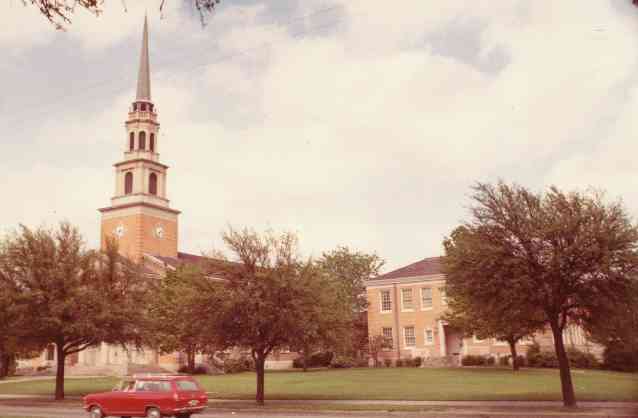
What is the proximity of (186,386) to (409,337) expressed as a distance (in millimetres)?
44153

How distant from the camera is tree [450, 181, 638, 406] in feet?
72.1

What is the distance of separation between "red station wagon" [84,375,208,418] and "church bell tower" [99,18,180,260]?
4951 centimetres

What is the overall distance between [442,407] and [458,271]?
16.2ft

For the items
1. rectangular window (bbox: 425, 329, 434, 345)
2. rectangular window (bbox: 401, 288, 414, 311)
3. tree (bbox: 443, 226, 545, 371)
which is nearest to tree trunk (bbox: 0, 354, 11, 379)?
rectangular window (bbox: 401, 288, 414, 311)

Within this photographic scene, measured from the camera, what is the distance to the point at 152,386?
2203cm

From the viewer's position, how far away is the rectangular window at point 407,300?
6462 cm

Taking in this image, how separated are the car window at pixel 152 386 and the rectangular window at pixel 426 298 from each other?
44.7 m

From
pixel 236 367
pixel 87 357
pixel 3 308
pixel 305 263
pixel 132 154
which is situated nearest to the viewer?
pixel 305 263

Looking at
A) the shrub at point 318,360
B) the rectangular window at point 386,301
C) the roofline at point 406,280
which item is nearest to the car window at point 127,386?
the shrub at point 318,360

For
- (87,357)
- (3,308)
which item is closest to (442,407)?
(3,308)

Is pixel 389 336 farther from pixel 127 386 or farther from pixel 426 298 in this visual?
pixel 127 386

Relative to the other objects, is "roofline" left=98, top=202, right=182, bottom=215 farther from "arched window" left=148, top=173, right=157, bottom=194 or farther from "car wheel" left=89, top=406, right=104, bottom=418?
"car wheel" left=89, top=406, right=104, bottom=418

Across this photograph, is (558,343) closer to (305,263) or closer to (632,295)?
(632,295)

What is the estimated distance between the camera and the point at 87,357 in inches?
2594
